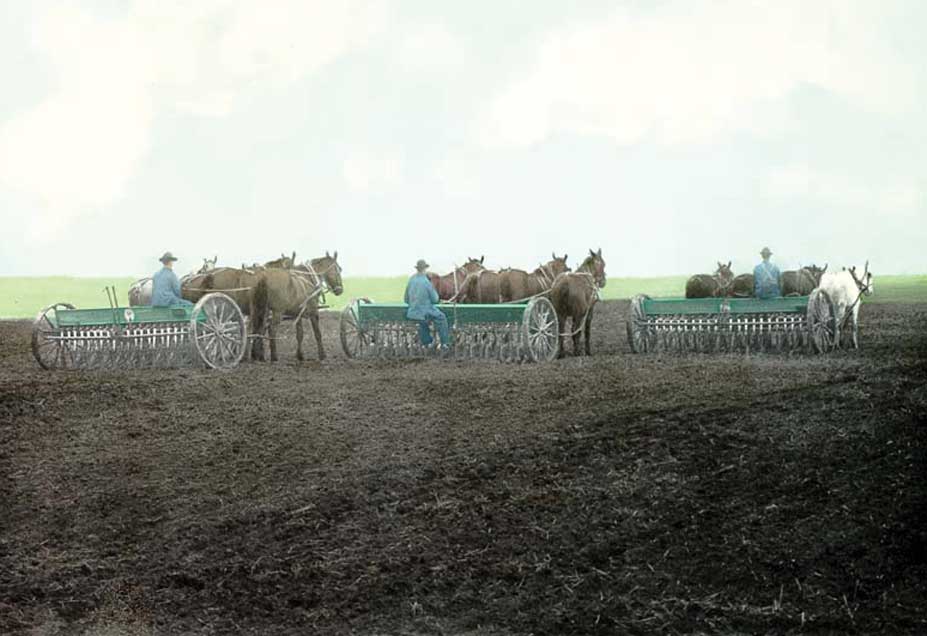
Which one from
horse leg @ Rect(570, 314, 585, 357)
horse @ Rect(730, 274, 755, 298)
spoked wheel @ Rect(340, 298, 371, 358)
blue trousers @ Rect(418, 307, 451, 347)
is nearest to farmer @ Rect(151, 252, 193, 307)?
spoked wheel @ Rect(340, 298, 371, 358)

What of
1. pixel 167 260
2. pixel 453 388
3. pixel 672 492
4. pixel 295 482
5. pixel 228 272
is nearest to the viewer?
pixel 672 492

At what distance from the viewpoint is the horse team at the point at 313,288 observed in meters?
18.1

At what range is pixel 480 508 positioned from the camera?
9.30 m

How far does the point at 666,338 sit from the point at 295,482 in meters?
9.31

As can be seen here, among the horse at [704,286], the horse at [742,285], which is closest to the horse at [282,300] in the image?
the horse at [704,286]

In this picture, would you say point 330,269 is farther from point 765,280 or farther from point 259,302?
point 765,280

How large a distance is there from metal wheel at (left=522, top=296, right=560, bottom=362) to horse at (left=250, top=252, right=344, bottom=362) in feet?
11.1

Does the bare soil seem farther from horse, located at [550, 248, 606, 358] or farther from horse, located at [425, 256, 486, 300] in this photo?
horse, located at [425, 256, 486, 300]

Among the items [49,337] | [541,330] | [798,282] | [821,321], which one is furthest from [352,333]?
[798,282]

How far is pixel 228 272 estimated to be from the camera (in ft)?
59.5

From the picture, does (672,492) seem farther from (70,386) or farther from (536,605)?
(70,386)

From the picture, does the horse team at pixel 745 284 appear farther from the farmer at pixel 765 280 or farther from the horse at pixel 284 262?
the horse at pixel 284 262

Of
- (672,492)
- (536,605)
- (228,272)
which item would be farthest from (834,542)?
(228,272)

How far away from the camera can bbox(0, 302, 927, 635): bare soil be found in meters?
7.81
